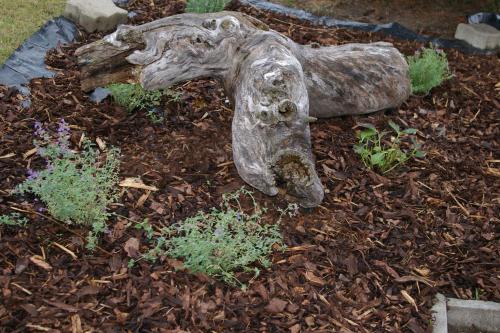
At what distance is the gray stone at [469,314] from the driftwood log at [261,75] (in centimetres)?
96

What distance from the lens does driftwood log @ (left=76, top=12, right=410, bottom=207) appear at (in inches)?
146

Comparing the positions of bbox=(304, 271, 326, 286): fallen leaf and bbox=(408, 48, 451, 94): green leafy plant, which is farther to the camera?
bbox=(408, 48, 451, 94): green leafy plant

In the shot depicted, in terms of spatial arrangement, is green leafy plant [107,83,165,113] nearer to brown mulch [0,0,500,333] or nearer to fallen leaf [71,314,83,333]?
brown mulch [0,0,500,333]

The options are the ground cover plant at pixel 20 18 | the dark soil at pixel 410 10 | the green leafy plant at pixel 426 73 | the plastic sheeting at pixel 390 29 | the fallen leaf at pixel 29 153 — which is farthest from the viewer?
the dark soil at pixel 410 10

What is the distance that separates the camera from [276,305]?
3.23 m

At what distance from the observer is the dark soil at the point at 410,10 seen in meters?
7.30

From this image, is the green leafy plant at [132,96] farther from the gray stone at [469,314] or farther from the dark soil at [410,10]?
the dark soil at [410,10]

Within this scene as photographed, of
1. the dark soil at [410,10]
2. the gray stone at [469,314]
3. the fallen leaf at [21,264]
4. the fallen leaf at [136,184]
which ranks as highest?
the fallen leaf at [21,264]

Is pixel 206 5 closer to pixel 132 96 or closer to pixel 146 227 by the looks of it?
pixel 132 96

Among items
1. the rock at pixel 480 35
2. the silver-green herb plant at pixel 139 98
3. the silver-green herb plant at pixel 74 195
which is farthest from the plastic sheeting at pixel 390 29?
the silver-green herb plant at pixel 74 195

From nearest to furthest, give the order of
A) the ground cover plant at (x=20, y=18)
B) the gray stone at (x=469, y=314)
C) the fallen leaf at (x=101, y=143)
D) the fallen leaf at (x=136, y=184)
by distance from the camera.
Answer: the gray stone at (x=469, y=314) → the fallen leaf at (x=136, y=184) → the fallen leaf at (x=101, y=143) → the ground cover plant at (x=20, y=18)

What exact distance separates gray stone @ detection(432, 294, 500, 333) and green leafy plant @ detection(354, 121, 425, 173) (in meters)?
1.08

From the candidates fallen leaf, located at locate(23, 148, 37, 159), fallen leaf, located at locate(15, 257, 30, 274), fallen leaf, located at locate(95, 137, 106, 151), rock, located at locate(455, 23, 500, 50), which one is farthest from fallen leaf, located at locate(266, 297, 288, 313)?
rock, located at locate(455, 23, 500, 50)

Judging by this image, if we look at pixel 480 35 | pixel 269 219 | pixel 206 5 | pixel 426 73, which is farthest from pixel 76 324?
pixel 480 35
